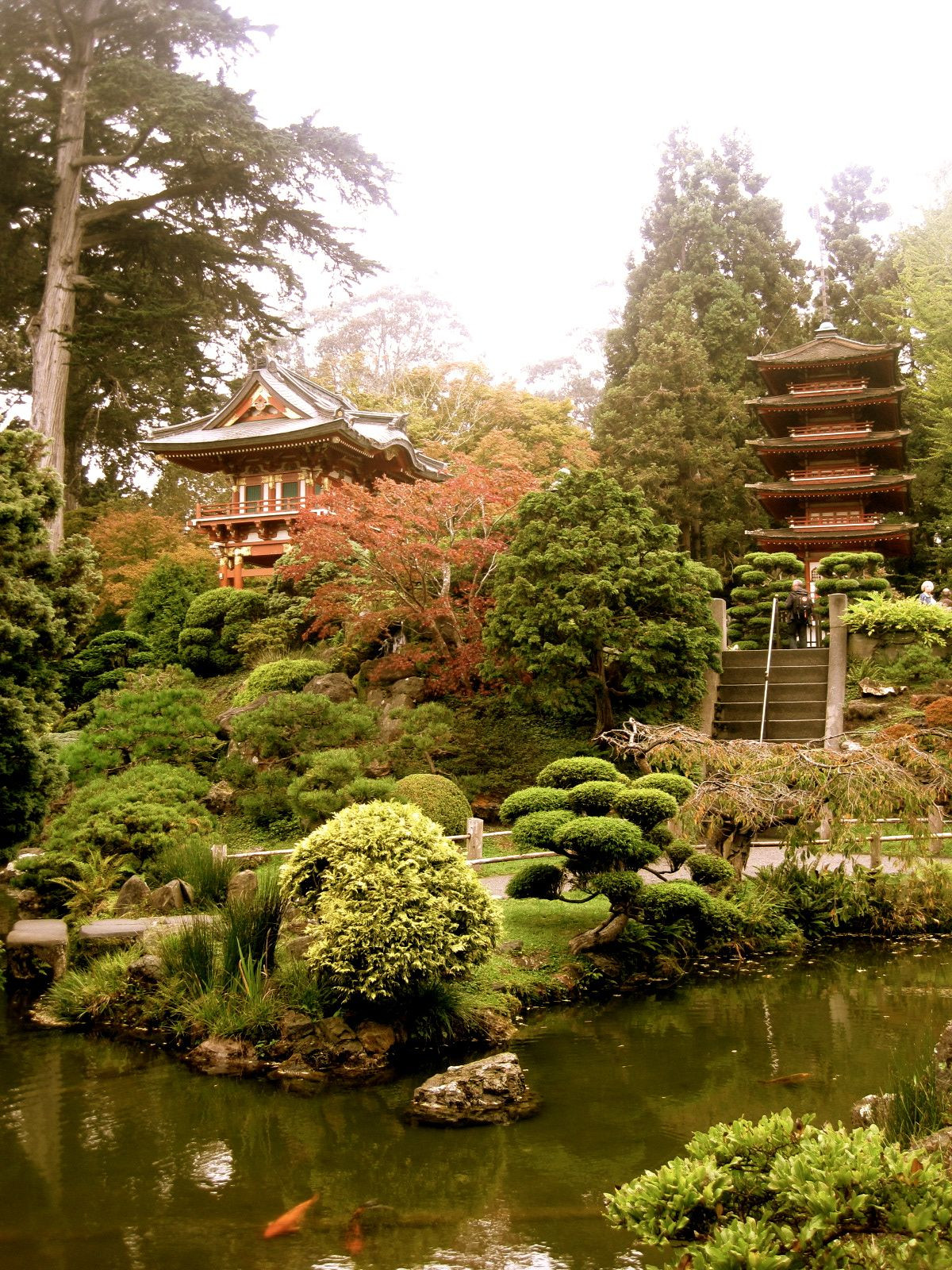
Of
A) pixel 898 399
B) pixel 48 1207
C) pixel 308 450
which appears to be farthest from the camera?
pixel 308 450

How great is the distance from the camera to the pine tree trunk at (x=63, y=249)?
22625 mm

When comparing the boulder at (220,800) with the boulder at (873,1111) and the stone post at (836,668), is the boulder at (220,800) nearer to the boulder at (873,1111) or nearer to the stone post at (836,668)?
the stone post at (836,668)

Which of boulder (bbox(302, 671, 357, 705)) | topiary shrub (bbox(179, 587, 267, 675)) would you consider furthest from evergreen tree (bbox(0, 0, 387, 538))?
boulder (bbox(302, 671, 357, 705))

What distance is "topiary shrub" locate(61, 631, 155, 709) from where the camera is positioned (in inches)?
815

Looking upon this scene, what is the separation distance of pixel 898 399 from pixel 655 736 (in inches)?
625

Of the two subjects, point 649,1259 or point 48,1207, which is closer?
point 649,1259

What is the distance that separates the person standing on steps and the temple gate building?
8991 mm

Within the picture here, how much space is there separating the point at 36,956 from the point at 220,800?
16.8ft

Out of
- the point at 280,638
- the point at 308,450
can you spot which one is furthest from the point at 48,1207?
the point at 308,450

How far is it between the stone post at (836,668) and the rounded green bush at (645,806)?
268 inches

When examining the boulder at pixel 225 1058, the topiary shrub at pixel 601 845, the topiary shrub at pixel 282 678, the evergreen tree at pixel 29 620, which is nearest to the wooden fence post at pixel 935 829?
the topiary shrub at pixel 601 845

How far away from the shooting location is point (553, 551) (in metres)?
15.3

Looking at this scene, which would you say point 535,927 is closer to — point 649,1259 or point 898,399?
point 649,1259

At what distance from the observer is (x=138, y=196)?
24.5 meters
